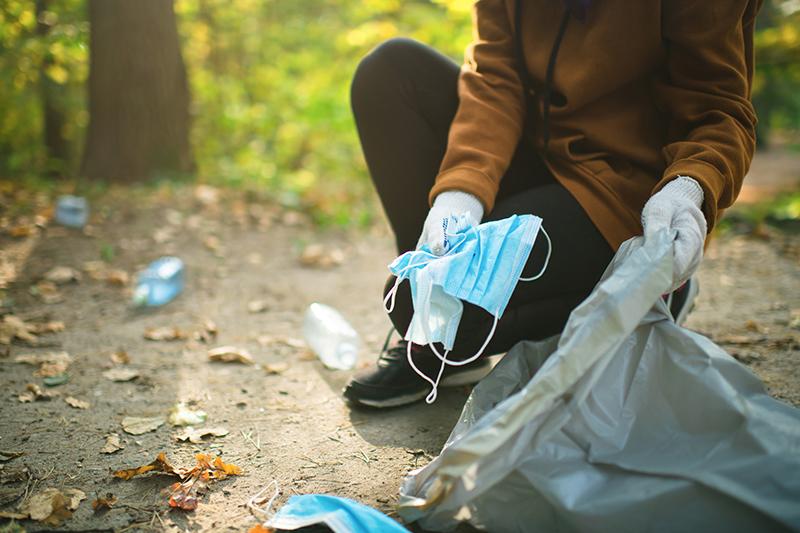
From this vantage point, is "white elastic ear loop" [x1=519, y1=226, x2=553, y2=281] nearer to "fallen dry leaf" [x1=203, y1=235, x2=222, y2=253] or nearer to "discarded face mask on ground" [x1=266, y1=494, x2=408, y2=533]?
"discarded face mask on ground" [x1=266, y1=494, x2=408, y2=533]

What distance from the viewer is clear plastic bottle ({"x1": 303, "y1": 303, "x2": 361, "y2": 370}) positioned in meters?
2.18

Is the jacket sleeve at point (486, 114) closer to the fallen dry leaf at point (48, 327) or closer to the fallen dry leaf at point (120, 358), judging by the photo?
the fallen dry leaf at point (120, 358)

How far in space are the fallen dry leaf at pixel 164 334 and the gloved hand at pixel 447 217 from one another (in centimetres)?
128

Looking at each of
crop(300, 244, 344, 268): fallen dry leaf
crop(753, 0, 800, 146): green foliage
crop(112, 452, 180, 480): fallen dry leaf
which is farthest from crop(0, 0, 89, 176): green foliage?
crop(753, 0, 800, 146): green foliage

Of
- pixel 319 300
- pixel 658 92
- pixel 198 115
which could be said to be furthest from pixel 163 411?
pixel 198 115

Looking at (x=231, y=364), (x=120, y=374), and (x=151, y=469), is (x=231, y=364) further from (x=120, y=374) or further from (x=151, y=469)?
(x=151, y=469)

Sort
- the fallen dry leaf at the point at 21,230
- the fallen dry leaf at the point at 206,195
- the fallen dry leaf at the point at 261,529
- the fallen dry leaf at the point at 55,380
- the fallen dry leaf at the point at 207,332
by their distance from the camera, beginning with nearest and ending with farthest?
1. the fallen dry leaf at the point at 261,529
2. the fallen dry leaf at the point at 55,380
3. the fallen dry leaf at the point at 207,332
4. the fallen dry leaf at the point at 21,230
5. the fallen dry leaf at the point at 206,195

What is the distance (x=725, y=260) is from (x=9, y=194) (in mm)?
4178

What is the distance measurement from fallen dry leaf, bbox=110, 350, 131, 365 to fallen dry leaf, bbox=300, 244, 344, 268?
1298mm

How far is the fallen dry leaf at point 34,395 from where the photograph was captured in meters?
1.84

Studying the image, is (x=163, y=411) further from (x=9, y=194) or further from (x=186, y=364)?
(x=9, y=194)

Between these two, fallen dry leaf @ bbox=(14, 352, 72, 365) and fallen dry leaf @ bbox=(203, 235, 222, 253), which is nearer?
fallen dry leaf @ bbox=(14, 352, 72, 365)

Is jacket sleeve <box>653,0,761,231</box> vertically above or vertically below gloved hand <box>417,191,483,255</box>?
above

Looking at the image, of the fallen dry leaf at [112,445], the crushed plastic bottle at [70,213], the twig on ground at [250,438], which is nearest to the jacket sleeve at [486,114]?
the twig on ground at [250,438]
